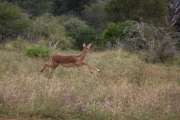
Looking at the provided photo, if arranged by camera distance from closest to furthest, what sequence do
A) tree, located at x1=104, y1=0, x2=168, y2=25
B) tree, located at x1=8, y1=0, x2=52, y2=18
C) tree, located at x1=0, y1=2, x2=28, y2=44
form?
1. tree, located at x1=0, y1=2, x2=28, y2=44
2. tree, located at x1=104, y1=0, x2=168, y2=25
3. tree, located at x1=8, y1=0, x2=52, y2=18

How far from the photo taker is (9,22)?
19734 mm

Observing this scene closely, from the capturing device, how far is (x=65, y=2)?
3903 centimetres

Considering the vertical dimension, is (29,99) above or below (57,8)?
below

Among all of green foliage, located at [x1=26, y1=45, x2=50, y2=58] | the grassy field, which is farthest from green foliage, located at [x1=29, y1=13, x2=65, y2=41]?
the grassy field

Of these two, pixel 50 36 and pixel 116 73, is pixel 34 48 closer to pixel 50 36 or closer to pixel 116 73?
pixel 116 73

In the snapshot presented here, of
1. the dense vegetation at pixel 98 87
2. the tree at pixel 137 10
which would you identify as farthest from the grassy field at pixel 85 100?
the tree at pixel 137 10

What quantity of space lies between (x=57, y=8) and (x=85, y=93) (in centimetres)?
3452

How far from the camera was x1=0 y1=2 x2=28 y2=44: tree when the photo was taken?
19.5 m

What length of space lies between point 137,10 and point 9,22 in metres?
12.4

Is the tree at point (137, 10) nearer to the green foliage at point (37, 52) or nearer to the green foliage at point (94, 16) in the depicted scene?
the green foliage at point (94, 16)

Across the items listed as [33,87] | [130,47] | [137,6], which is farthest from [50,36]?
[33,87]

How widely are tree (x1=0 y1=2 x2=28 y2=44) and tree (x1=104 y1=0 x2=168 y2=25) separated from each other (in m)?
11.1

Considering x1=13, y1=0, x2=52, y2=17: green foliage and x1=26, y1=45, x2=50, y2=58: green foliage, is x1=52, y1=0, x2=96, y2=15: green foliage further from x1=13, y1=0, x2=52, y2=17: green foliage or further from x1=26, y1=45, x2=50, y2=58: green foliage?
x1=26, y1=45, x2=50, y2=58: green foliage

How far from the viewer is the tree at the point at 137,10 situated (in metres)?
28.1
